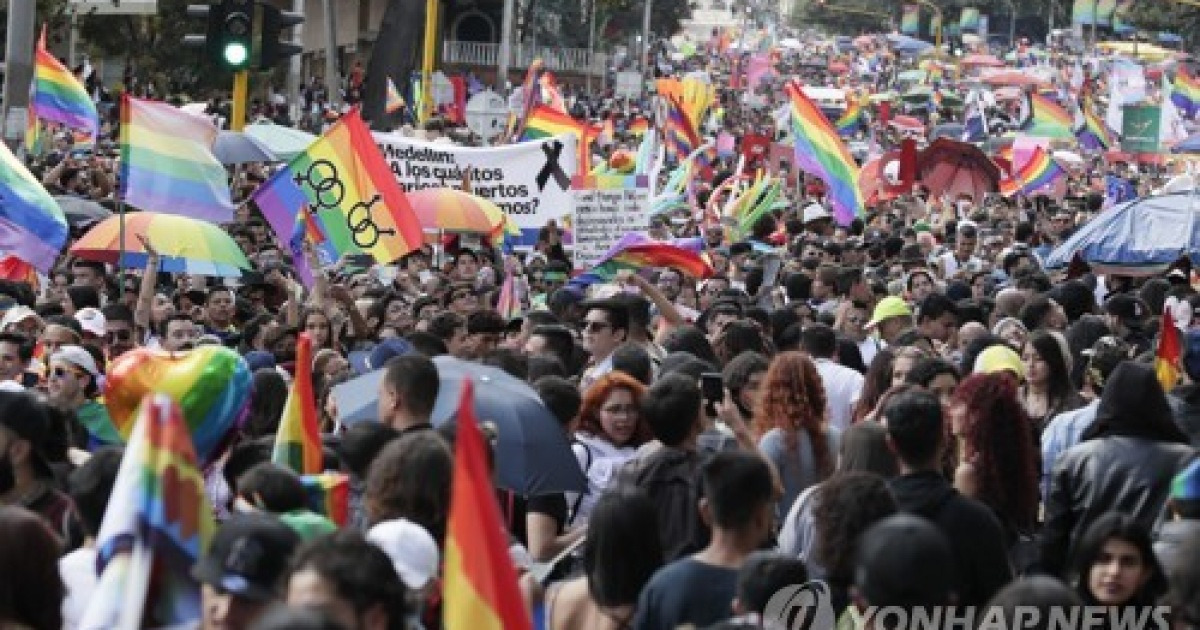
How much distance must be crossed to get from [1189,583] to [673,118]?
26326mm

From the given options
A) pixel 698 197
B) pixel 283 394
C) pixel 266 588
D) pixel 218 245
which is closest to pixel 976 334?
pixel 283 394

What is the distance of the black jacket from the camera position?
7859mm

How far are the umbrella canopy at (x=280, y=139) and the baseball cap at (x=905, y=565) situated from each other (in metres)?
18.7

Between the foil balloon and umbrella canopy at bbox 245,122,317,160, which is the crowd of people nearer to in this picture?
the foil balloon

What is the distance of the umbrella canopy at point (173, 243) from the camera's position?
15.9 m

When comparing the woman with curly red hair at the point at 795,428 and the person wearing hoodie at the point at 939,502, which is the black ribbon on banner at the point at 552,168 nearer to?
the woman with curly red hair at the point at 795,428

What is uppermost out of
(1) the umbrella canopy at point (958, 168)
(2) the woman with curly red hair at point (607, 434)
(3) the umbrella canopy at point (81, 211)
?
(2) the woman with curly red hair at point (607, 434)

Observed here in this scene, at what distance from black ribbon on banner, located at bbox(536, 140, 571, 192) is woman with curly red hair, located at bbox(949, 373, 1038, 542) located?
36.5 ft

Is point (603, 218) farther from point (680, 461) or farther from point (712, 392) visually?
point (680, 461)

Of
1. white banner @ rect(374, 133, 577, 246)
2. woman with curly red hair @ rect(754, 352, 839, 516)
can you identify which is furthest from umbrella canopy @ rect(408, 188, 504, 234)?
woman with curly red hair @ rect(754, 352, 839, 516)

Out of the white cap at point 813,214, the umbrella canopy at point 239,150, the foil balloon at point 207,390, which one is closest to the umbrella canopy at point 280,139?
the umbrella canopy at point 239,150

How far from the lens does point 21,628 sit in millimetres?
6633

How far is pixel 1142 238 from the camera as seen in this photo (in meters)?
17.7

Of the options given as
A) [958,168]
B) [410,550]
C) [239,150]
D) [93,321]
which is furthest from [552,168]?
[410,550]
